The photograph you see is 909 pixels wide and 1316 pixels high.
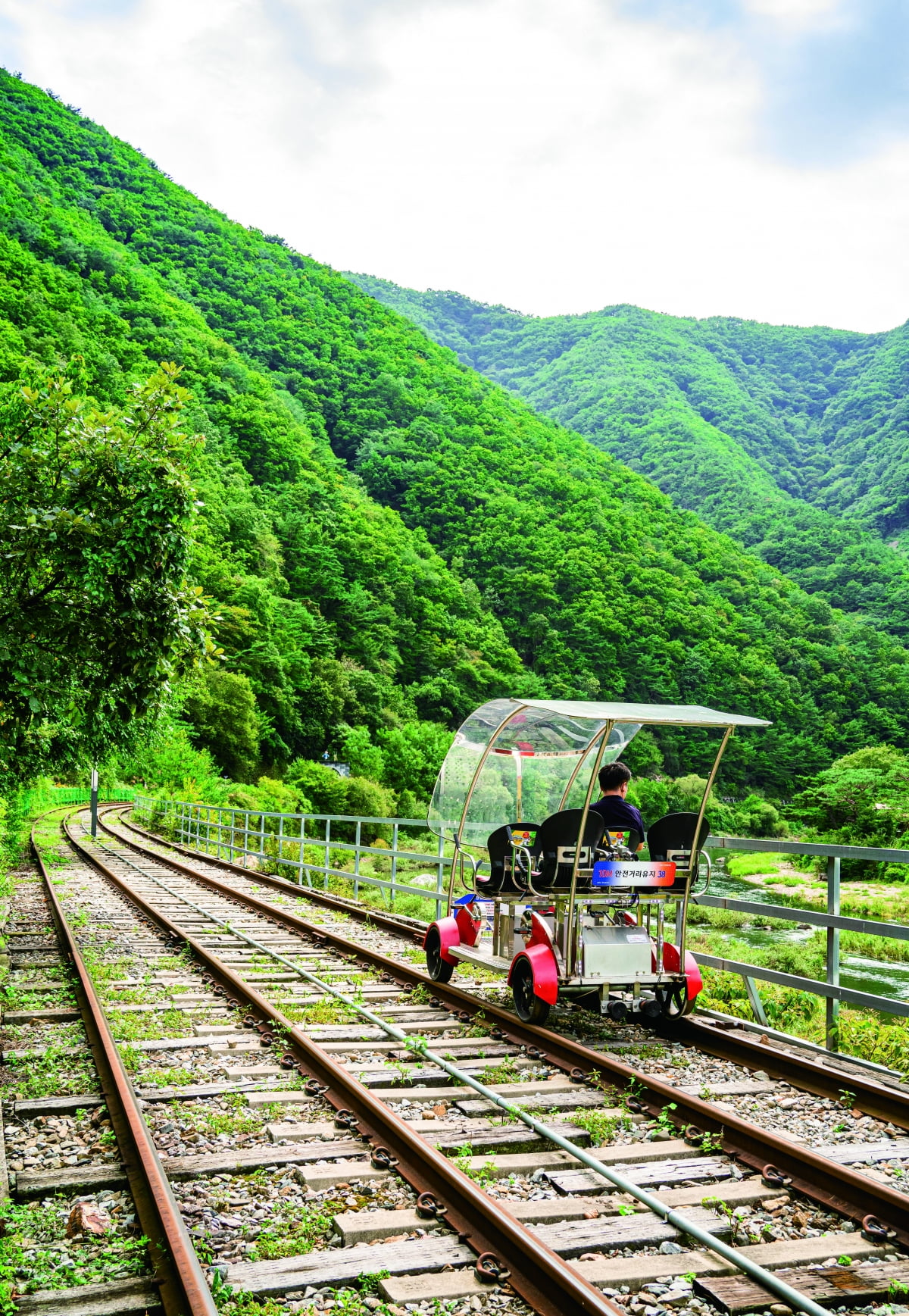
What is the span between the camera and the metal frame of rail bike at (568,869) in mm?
6156

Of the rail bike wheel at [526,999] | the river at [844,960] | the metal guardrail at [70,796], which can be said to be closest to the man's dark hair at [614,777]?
the river at [844,960]

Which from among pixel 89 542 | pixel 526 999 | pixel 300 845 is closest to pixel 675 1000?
pixel 526 999

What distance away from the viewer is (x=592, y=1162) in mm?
4090

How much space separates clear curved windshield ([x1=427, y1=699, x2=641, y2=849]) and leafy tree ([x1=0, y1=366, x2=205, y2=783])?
7.95 ft

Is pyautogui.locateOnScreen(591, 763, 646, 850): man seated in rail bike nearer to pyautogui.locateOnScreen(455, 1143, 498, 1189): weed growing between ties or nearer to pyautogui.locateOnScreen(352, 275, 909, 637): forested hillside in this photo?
pyautogui.locateOnScreen(455, 1143, 498, 1189): weed growing between ties

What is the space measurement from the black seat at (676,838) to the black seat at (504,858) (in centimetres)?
95

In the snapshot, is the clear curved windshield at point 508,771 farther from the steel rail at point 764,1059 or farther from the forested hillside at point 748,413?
the forested hillside at point 748,413

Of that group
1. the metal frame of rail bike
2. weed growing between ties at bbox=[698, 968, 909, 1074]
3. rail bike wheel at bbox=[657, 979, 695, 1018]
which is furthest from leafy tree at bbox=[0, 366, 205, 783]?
weed growing between ties at bbox=[698, 968, 909, 1074]

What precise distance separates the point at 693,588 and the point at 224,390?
49544 mm

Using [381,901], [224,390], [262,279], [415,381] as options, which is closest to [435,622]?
[224,390]

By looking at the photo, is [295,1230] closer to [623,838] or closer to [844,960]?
[623,838]

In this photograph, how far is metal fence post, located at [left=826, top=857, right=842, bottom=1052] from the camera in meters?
5.93

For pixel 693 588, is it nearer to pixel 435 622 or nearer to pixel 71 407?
pixel 435 622

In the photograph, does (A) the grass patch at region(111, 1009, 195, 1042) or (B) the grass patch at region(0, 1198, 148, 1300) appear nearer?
(B) the grass patch at region(0, 1198, 148, 1300)
